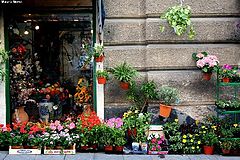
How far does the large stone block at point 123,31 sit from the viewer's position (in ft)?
32.1

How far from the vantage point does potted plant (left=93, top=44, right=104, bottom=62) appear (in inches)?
379

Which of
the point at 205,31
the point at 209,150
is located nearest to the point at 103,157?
the point at 209,150

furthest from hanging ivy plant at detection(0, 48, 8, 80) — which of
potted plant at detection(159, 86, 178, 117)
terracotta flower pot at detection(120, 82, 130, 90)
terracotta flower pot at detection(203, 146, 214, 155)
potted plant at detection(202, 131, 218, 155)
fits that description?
terracotta flower pot at detection(203, 146, 214, 155)

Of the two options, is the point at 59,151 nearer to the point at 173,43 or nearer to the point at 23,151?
the point at 23,151

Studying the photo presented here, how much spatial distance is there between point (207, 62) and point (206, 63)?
0.09 feet

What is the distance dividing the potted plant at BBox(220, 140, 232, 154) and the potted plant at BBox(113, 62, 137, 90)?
212 centimetres

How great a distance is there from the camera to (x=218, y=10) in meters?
9.70

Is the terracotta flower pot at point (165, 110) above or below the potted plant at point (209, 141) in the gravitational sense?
above

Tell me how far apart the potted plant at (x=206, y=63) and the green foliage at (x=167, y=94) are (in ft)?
2.19

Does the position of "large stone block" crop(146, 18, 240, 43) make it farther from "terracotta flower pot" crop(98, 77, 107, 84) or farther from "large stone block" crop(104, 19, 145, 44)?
"terracotta flower pot" crop(98, 77, 107, 84)

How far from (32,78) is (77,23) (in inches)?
58.9

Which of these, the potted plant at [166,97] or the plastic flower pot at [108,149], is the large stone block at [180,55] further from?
the plastic flower pot at [108,149]

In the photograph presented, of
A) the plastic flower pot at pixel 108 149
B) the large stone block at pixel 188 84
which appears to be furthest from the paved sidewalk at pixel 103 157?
the large stone block at pixel 188 84

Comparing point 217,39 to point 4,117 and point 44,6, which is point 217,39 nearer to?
point 44,6
